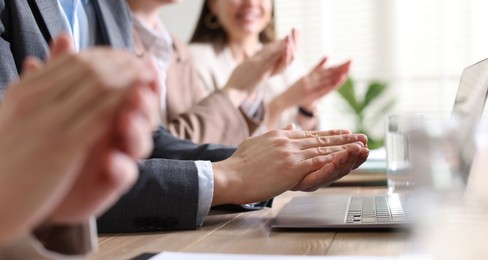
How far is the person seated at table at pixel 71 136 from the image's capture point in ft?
1.20

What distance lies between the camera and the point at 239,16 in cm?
248

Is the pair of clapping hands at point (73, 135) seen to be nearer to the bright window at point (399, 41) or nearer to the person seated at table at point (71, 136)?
the person seated at table at point (71, 136)

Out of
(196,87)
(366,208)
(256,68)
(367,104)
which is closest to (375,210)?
(366,208)

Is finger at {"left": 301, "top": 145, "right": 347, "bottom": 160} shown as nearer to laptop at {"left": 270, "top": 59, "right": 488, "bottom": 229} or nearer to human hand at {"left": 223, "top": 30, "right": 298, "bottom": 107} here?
laptop at {"left": 270, "top": 59, "right": 488, "bottom": 229}

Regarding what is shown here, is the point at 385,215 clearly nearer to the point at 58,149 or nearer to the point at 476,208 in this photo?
the point at 476,208

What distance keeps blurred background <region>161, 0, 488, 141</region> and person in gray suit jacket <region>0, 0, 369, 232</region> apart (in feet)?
9.55

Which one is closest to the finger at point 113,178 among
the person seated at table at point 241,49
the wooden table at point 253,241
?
the wooden table at point 253,241

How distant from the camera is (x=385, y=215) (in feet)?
2.79

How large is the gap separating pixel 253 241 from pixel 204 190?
14 cm

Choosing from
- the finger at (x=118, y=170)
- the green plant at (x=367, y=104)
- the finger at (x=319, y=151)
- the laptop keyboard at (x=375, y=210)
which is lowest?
the green plant at (x=367, y=104)

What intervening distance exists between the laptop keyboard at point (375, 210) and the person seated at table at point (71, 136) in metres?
0.40

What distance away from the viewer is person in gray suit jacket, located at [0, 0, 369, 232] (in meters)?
0.83

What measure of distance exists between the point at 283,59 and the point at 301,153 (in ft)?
3.11

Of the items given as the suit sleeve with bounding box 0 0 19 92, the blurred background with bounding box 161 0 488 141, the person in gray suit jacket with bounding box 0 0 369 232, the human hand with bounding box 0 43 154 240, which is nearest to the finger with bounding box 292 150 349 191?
the person in gray suit jacket with bounding box 0 0 369 232
